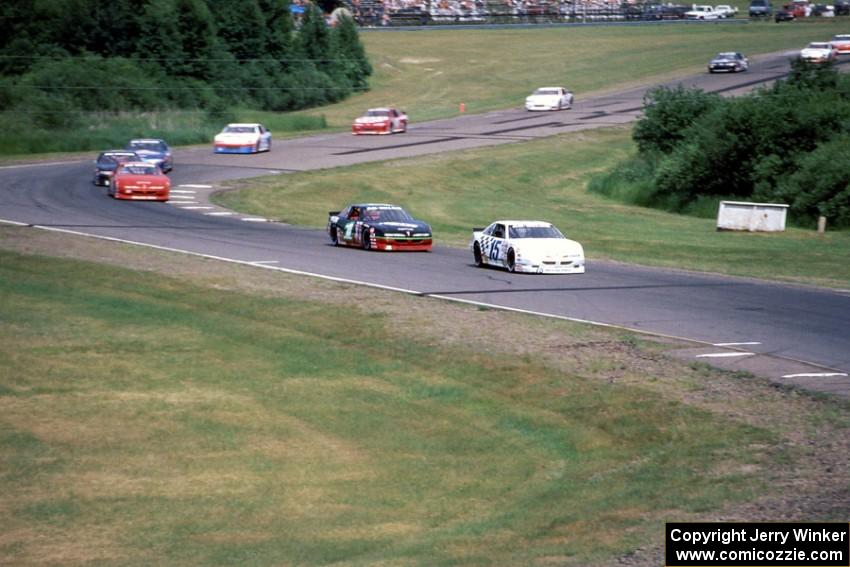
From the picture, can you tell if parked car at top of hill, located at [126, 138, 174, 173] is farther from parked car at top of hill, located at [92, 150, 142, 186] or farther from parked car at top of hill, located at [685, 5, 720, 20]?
parked car at top of hill, located at [685, 5, 720, 20]

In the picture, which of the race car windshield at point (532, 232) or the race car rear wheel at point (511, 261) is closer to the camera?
the race car rear wheel at point (511, 261)

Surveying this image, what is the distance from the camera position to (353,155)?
206 ft

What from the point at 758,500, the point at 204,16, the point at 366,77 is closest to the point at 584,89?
the point at 366,77

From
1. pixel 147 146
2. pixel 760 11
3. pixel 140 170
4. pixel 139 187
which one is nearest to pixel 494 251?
pixel 139 187

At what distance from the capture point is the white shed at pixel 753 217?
1711 inches

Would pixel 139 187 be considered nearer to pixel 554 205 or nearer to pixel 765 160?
pixel 554 205

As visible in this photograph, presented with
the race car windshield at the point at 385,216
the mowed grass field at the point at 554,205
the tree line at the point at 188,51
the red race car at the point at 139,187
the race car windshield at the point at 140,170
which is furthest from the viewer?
the tree line at the point at 188,51

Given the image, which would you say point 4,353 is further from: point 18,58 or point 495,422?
point 18,58

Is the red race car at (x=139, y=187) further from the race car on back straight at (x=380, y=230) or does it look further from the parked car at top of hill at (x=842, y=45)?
the parked car at top of hill at (x=842, y=45)

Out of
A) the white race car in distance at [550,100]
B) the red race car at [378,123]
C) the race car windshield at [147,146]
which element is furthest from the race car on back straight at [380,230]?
the white race car in distance at [550,100]

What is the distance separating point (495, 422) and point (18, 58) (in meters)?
86.2

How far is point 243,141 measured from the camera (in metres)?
63.9

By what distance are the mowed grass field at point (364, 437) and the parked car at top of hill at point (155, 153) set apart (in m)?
29.0

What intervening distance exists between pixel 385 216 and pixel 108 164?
65.4 ft
